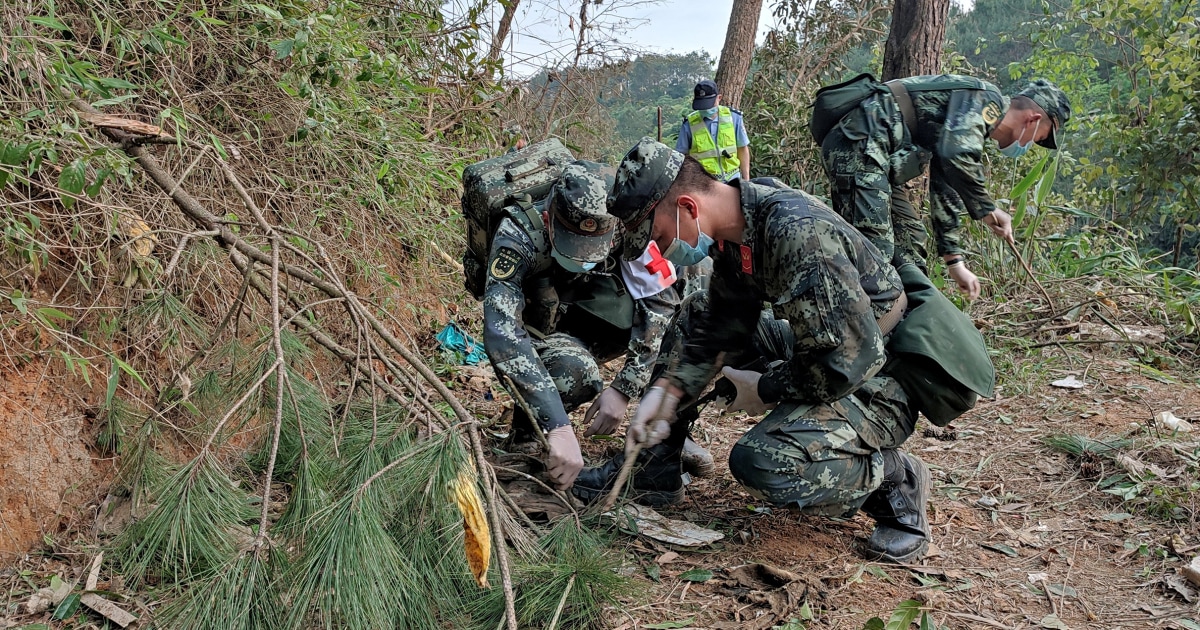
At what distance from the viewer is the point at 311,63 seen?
305cm

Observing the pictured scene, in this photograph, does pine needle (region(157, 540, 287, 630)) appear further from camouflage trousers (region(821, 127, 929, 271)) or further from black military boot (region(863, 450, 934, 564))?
camouflage trousers (region(821, 127, 929, 271))

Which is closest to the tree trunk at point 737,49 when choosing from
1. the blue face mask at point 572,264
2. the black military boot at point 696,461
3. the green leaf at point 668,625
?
the black military boot at point 696,461

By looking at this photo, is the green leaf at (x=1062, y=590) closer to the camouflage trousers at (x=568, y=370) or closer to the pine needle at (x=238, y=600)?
the camouflage trousers at (x=568, y=370)

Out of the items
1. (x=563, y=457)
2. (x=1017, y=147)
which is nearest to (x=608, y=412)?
(x=563, y=457)

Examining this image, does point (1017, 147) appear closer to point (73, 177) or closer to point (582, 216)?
point (582, 216)

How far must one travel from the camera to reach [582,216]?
8.54ft

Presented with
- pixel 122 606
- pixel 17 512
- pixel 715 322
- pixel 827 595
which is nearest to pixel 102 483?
pixel 17 512

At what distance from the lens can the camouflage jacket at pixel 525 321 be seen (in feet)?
8.41

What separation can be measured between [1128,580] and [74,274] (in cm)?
328

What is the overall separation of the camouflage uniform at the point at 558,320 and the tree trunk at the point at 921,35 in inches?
139

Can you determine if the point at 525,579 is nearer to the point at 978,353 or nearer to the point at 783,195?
the point at 783,195

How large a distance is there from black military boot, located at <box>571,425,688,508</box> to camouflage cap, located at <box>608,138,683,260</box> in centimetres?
90

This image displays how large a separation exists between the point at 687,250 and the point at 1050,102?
245 centimetres

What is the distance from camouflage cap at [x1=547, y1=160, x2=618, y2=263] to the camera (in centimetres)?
259
